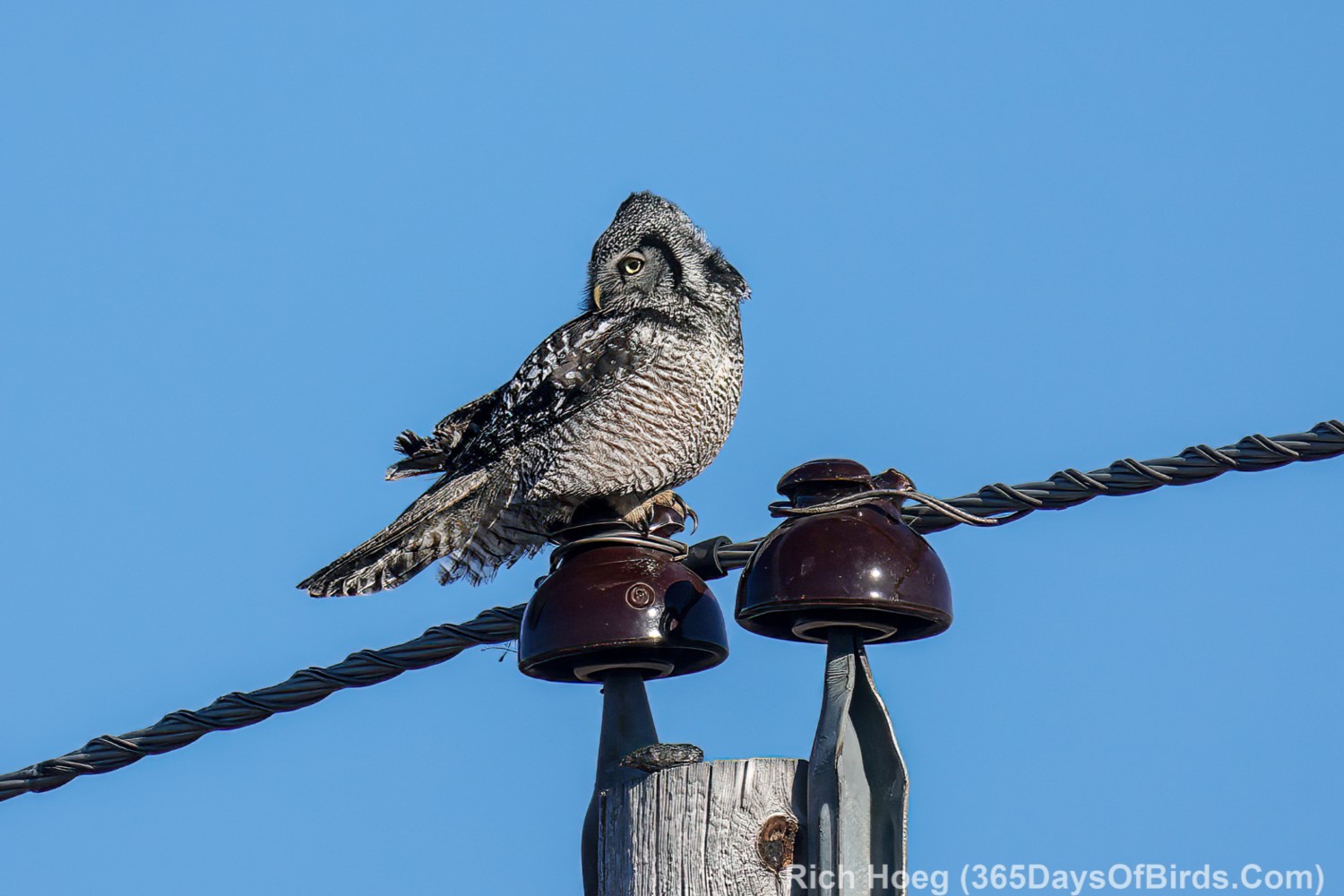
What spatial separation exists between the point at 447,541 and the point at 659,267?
144 cm

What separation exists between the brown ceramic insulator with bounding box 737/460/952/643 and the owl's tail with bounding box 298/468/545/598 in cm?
312

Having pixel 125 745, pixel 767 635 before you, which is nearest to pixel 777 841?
pixel 767 635

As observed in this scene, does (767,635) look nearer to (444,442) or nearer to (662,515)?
(662,515)

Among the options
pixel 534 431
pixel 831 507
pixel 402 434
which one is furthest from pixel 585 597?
pixel 402 434

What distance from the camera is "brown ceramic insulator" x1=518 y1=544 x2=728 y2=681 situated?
4383 millimetres

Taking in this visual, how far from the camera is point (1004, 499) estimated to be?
5.02 metres

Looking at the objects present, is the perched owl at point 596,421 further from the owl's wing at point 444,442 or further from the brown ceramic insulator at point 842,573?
the brown ceramic insulator at point 842,573

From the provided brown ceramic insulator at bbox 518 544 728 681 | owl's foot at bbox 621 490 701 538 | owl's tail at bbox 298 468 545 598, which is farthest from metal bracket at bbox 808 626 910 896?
owl's tail at bbox 298 468 545 598

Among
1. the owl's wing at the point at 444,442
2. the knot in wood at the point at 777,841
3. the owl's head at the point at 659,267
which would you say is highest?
the owl's head at the point at 659,267

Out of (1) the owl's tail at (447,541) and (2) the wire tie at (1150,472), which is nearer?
(2) the wire tie at (1150,472)

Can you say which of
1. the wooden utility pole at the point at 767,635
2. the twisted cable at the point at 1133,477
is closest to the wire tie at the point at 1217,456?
the twisted cable at the point at 1133,477

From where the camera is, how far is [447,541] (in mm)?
7215

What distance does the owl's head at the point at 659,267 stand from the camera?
281 inches

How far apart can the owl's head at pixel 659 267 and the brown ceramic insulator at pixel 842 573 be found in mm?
3074
